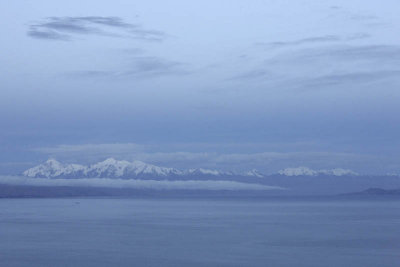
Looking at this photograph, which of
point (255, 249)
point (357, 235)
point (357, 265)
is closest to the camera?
point (357, 265)

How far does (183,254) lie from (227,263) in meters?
4.83

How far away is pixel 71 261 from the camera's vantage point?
34.8 meters

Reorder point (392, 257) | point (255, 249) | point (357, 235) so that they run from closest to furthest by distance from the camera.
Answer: point (392, 257) < point (255, 249) < point (357, 235)

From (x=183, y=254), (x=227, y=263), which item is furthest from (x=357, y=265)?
(x=183, y=254)

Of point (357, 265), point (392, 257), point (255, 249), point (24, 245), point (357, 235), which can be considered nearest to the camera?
point (357, 265)

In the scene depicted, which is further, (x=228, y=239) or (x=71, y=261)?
(x=228, y=239)

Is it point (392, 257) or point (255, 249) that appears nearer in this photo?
point (392, 257)

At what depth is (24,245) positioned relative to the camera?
42750 mm

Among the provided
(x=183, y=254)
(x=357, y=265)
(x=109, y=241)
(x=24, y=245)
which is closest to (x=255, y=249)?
(x=183, y=254)

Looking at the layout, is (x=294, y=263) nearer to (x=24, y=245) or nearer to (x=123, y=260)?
(x=123, y=260)

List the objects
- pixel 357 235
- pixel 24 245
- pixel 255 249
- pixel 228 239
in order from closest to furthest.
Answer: pixel 255 249 < pixel 24 245 < pixel 228 239 < pixel 357 235

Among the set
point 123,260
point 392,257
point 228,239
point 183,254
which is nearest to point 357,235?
point 228,239

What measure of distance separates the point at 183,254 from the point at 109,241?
30.4 ft

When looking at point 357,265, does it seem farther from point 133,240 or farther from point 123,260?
point 133,240
